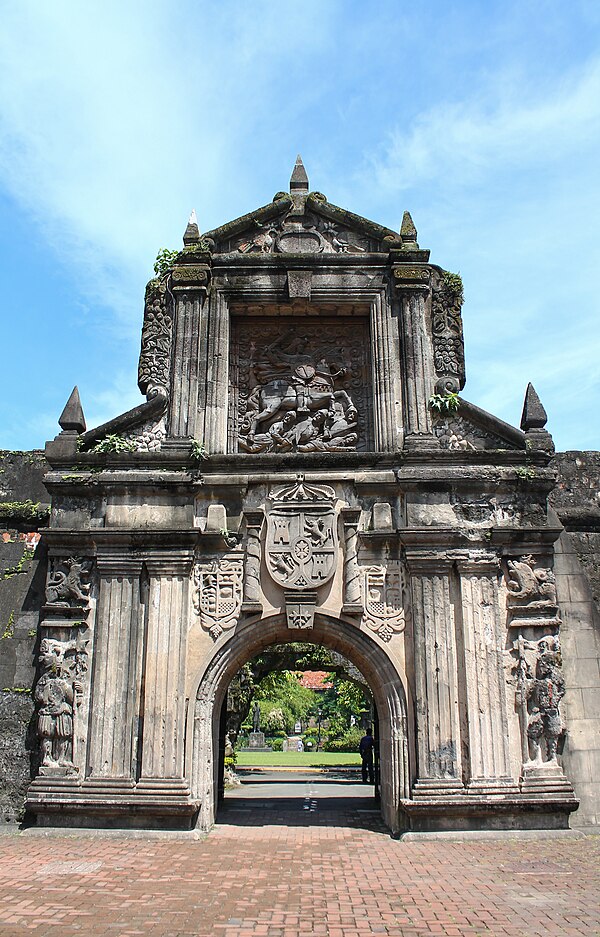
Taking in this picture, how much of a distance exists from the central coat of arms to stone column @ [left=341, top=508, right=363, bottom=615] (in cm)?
16

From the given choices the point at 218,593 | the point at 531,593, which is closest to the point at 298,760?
the point at 218,593

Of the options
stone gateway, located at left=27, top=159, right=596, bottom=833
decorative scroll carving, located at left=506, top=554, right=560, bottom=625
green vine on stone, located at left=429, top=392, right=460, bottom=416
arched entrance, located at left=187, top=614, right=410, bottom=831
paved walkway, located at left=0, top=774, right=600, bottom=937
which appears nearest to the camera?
paved walkway, located at left=0, top=774, right=600, bottom=937

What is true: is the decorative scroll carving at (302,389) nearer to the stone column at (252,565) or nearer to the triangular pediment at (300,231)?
the triangular pediment at (300,231)

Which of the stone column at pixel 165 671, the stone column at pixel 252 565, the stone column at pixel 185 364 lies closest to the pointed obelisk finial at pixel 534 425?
the stone column at pixel 252 565

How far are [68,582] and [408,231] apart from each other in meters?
6.96

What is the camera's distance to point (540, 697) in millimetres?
10031

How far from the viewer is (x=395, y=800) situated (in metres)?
10.0

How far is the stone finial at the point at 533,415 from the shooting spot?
11.2m

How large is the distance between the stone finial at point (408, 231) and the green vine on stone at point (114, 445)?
501cm

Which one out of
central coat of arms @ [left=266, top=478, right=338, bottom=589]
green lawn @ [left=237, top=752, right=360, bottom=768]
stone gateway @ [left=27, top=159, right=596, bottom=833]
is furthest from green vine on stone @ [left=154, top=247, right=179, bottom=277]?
green lawn @ [left=237, top=752, right=360, bottom=768]

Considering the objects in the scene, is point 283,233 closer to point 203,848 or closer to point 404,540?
point 404,540

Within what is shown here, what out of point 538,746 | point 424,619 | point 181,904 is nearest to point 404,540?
point 424,619

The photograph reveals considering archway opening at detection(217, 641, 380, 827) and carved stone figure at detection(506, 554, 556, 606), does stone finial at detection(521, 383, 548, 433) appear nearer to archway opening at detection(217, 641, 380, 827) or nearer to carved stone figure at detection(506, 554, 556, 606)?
carved stone figure at detection(506, 554, 556, 606)

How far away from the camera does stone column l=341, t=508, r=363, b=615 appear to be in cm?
1044
